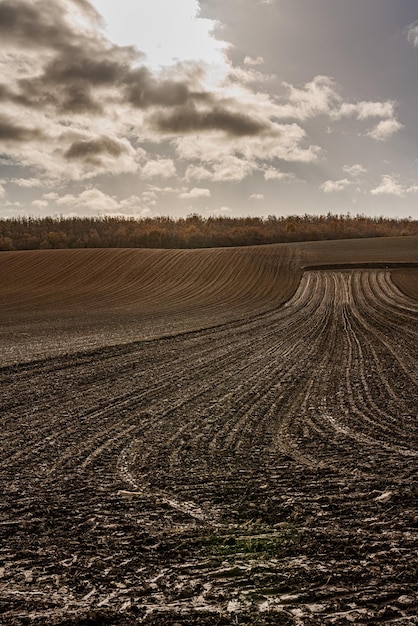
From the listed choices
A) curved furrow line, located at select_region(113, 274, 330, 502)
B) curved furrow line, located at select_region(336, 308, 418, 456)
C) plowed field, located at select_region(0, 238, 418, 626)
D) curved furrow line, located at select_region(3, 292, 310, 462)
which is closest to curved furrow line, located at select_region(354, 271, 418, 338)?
plowed field, located at select_region(0, 238, 418, 626)

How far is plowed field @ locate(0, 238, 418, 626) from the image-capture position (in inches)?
162

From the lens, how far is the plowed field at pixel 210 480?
4125mm

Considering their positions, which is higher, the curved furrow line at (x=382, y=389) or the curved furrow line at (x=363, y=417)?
the curved furrow line at (x=382, y=389)

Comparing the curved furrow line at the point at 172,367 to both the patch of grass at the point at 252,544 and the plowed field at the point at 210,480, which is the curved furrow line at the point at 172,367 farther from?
the patch of grass at the point at 252,544

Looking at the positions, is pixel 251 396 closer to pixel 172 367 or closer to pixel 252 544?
pixel 172 367

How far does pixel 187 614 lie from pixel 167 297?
111 ft

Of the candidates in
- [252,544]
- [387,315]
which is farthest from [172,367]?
[387,315]

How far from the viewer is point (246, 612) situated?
389cm

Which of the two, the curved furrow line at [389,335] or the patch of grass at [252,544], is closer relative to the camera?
the patch of grass at [252,544]

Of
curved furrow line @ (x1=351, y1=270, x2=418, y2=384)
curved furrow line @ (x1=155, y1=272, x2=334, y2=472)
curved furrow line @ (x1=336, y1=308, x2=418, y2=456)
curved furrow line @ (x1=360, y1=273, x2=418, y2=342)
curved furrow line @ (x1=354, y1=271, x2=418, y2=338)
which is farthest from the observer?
curved furrow line @ (x1=354, y1=271, x2=418, y2=338)

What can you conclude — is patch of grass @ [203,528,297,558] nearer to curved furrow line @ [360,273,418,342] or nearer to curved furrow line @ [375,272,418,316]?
curved furrow line @ [360,273,418,342]

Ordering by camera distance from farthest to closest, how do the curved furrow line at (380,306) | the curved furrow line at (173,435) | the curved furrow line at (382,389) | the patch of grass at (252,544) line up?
the curved furrow line at (380,306) < the curved furrow line at (382,389) < the curved furrow line at (173,435) < the patch of grass at (252,544)

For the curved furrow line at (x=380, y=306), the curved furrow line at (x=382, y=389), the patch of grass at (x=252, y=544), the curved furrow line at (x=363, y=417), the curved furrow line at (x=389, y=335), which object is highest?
the curved furrow line at (x=380, y=306)

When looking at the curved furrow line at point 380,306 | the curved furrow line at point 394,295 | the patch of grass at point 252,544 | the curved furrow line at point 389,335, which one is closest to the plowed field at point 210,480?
the patch of grass at point 252,544
